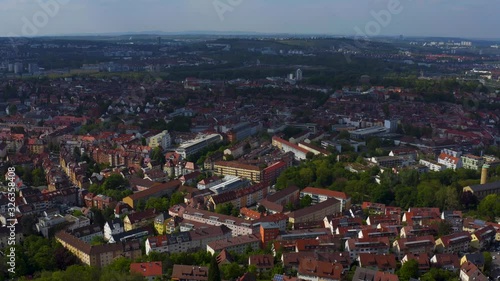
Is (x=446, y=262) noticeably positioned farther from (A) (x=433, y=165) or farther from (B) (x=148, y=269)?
(A) (x=433, y=165)

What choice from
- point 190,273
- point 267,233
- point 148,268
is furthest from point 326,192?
point 148,268

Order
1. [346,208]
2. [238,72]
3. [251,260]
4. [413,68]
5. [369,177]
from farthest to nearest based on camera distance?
[413,68]
[238,72]
[369,177]
[346,208]
[251,260]

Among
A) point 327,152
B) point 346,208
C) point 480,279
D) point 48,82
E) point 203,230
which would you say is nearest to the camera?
point 480,279

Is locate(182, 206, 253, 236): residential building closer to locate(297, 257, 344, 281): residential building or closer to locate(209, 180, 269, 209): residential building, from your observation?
locate(209, 180, 269, 209): residential building

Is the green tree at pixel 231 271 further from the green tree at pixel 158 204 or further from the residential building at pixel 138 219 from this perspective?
the green tree at pixel 158 204

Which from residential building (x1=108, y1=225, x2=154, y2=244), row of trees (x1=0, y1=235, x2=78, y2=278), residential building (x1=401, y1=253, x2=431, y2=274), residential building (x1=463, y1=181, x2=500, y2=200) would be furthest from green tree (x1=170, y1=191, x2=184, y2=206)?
residential building (x1=463, y1=181, x2=500, y2=200)

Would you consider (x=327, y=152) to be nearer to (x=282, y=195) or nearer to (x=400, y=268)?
(x=282, y=195)

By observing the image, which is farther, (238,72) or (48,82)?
(238,72)

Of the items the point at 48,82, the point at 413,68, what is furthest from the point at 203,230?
the point at 413,68
